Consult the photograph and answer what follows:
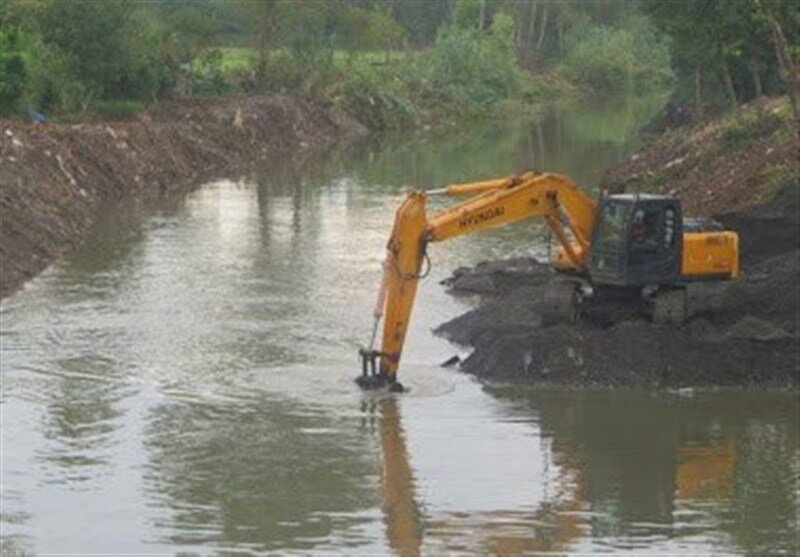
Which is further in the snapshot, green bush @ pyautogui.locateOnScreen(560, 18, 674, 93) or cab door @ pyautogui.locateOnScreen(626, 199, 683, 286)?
green bush @ pyautogui.locateOnScreen(560, 18, 674, 93)

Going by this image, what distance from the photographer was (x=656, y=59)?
110250mm

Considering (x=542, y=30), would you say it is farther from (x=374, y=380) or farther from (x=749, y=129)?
(x=374, y=380)

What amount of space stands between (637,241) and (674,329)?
1.29 m

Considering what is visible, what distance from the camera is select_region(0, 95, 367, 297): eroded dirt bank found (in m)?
37.3

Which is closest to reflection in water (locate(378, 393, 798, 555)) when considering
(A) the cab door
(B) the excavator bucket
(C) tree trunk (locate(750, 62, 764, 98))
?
(B) the excavator bucket

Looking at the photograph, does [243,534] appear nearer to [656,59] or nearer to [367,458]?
[367,458]

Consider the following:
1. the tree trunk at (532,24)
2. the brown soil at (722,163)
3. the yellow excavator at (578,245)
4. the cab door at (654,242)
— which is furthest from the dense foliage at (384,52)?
the cab door at (654,242)

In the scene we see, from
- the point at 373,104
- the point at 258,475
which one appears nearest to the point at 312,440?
the point at 258,475

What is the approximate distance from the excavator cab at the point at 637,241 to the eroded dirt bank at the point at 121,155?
10770 mm

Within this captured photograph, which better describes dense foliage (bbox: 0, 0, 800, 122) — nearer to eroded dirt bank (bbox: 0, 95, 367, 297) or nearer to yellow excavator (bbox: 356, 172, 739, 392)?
eroded dirt bank (bbox: 0, 95, 367, 297)

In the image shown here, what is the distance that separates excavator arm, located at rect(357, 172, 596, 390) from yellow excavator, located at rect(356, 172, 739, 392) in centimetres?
1

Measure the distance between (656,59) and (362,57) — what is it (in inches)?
1010

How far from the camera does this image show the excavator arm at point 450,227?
25.3 m

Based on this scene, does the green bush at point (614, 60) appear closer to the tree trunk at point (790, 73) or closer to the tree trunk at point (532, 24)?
the tree trunk at point (532, 24)
